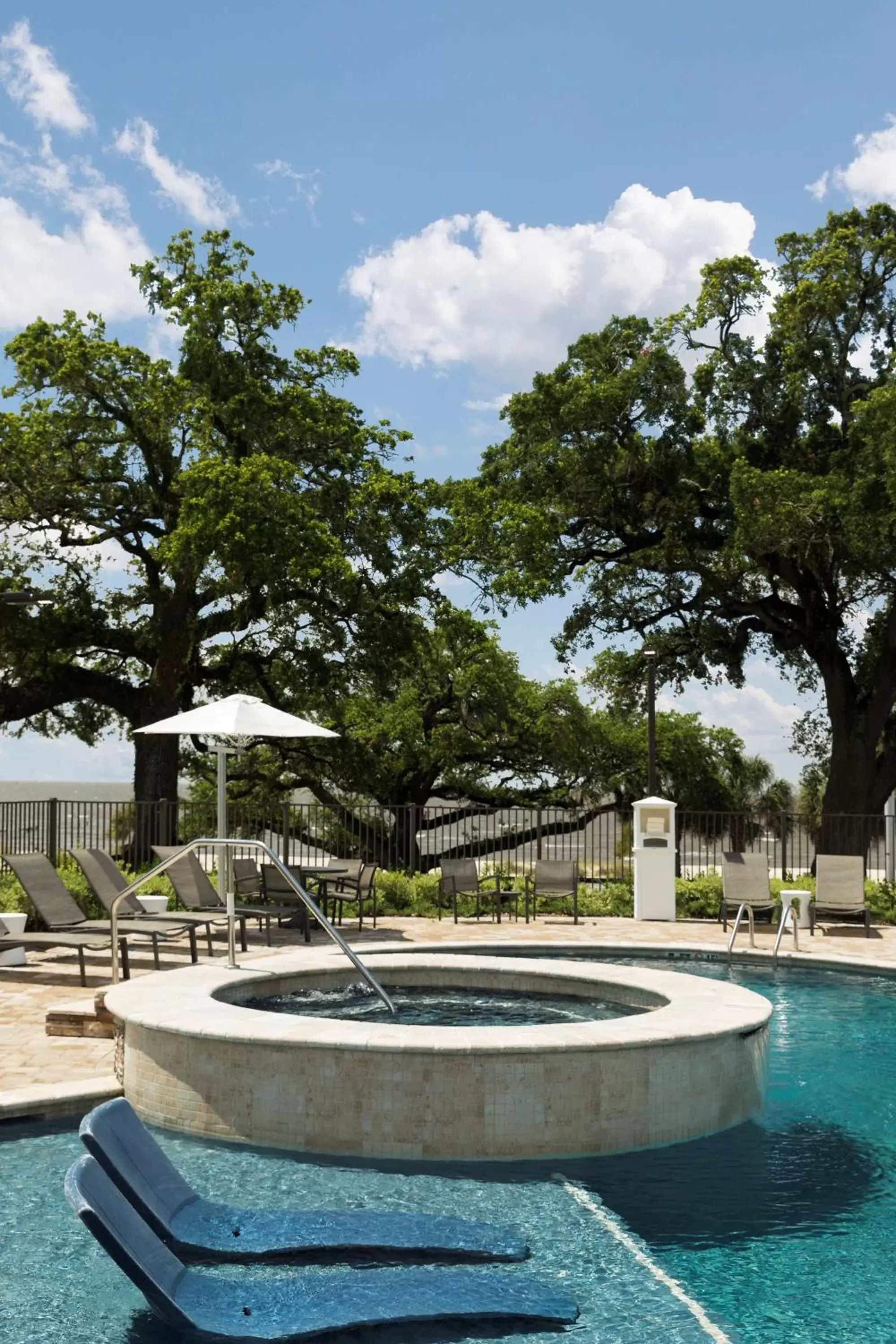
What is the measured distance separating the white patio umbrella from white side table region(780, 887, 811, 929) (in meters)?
5.86

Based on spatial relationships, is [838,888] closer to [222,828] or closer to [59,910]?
[222,828]

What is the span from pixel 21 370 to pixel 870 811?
844 inches

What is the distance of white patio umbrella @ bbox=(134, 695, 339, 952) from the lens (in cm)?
1477

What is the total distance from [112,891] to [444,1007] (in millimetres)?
5174

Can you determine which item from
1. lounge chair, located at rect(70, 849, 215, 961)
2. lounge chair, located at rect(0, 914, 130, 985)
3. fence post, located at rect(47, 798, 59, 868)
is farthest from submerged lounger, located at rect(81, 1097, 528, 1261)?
fence post, located at rect(47, 798, 59, 868)

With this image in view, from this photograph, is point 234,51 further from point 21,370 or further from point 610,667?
point 610,667

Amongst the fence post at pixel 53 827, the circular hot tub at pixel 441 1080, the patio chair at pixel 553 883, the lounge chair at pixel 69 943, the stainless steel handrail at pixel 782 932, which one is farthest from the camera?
the fence post at pixel 53 827

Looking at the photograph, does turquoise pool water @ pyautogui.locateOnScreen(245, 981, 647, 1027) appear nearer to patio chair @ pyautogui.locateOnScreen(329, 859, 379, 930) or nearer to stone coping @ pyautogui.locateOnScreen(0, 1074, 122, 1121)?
stone coping @ pyautogui.locateOnScreen(0, 1074, 122, 1121)

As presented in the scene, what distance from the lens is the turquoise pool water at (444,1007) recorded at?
9602 mm

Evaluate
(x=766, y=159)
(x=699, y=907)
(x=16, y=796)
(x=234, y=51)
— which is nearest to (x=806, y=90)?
(x=766, y=159)

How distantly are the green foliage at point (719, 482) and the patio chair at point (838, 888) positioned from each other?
11.0 m

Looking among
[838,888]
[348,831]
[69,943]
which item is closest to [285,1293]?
[69,943]

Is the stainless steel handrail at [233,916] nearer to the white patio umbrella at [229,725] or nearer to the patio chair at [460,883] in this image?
the white patio umbrella at [229,725]

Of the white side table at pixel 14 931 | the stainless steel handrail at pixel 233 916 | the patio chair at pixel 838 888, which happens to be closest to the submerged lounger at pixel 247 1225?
the stainless steel handrail at pixel 233 916
